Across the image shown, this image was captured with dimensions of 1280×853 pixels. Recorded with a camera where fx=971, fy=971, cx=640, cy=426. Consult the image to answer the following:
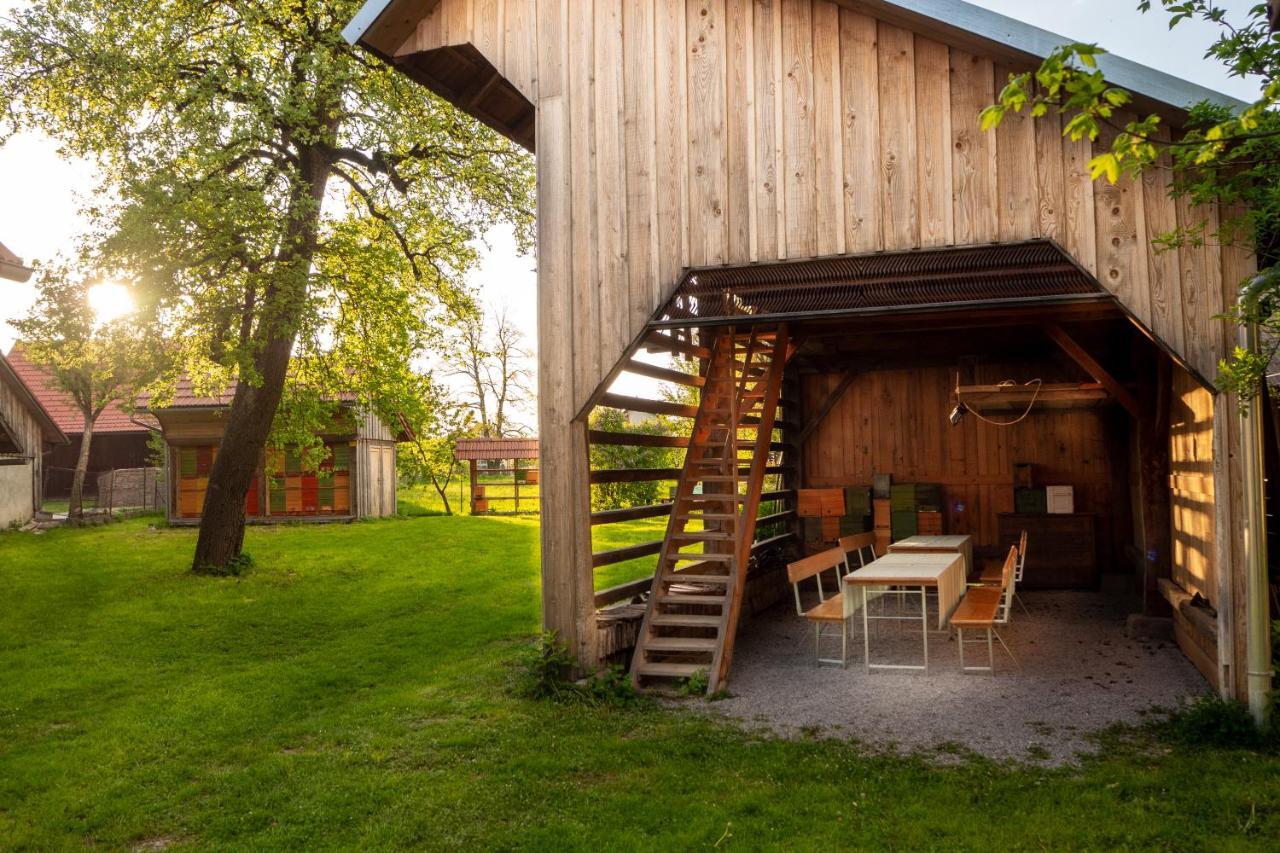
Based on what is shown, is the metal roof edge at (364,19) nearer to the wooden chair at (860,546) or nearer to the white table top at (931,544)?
the wooden chair at (860,546)

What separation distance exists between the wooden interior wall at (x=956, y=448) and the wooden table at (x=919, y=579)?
3621 millimetres

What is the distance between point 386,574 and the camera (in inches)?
588

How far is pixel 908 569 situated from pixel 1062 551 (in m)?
5.07

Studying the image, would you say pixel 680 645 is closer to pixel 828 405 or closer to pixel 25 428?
pixel 828 405

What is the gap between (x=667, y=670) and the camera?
780cm

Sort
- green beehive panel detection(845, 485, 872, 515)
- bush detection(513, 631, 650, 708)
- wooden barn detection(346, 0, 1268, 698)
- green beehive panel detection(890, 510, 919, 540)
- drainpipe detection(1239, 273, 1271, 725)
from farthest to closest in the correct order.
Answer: green beehive panel detection(845, 485, 872, 515) < green beehive panel detection(890, 510, 919, 540) < bush detection(513, 631, 650, 708) < wooden barn detection(346, 0, 1268, 698) < drainpipe detection(1239, 273, 1271, 725)

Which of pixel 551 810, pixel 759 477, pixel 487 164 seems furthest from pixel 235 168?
pixel 551 810

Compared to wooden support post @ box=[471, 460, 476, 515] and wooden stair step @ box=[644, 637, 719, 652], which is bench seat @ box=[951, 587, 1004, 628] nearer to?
wooden stair step @ box=[644, 637, 719, 652]

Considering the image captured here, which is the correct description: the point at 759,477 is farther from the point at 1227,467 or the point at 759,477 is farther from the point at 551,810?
the point at 551,810

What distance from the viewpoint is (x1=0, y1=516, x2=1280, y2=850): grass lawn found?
4840 millimetres

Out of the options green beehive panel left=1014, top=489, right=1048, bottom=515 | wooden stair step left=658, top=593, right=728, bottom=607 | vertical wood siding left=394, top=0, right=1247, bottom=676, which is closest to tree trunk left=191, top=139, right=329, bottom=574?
vertical wood siding left=394, top=0, right=1247, bottom=676

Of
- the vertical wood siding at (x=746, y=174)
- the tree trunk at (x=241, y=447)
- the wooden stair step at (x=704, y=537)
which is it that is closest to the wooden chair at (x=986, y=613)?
the vertical wood siding at (x=746, y=174)

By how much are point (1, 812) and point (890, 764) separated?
16.7 feet

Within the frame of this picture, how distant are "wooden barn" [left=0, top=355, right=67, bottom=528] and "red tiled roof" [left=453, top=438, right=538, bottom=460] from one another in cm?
982
